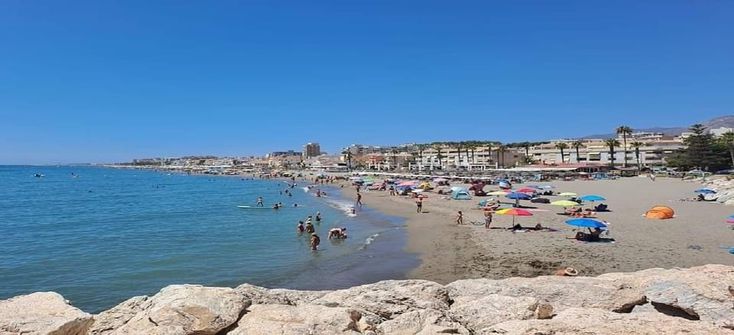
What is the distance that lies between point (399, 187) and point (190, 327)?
51.0 meters

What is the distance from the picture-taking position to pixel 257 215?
3866 cm

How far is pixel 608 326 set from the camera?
4262mm

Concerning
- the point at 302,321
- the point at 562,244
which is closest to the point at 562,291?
the point at 302,321

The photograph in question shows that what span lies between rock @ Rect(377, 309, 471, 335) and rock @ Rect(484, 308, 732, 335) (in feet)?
2.53

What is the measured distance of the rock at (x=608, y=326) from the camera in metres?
4.18

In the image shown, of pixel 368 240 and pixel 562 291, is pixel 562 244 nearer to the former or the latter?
pixel 368 240

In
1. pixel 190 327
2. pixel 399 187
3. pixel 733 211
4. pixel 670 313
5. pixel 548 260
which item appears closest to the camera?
pixel 190 327

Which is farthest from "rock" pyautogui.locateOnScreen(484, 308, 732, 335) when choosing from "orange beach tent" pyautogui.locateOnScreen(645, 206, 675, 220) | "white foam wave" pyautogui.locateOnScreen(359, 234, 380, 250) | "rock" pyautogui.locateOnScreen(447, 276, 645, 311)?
"orange beach tent" pyautogui.locateOnScreen(645, 206, 675, 220)

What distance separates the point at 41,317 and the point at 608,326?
6009mm

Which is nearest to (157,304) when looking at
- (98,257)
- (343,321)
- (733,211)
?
(343,321)

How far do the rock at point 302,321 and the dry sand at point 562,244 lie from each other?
10061 mm

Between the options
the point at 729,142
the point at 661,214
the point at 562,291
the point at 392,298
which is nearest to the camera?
the point at 392,298

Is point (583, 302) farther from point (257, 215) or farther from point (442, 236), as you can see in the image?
point (257, 215)

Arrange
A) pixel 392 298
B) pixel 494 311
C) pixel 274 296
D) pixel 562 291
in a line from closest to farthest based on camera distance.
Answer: pixel 494 311, pixel 392 298, pixel 274 296, pixel 562 291
